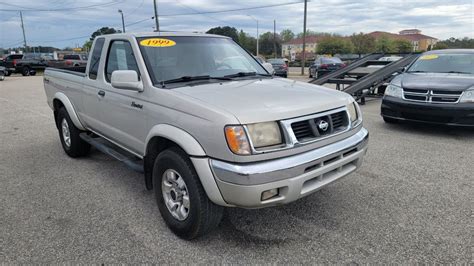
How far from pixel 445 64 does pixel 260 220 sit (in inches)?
248

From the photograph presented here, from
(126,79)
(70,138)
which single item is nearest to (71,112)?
(70,138)

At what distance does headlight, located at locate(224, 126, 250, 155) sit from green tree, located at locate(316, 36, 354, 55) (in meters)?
92.0

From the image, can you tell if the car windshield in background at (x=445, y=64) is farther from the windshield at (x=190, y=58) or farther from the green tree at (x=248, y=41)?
the green tree at (x=248, y=41)

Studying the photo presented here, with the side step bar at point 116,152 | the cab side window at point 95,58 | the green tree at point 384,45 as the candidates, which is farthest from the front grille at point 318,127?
the green tree at point 384,45

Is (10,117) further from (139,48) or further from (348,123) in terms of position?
(348,123)

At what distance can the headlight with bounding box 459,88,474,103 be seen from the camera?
593 centimetres

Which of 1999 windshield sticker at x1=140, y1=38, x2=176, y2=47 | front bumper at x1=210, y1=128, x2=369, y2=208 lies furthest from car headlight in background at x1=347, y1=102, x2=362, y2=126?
1999 windshield sticker at x1=140, y1=38, x2=176, y2=47

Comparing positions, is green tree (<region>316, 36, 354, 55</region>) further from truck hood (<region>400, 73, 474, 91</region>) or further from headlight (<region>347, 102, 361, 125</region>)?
headlight (<region>347, 102, 361, 125</region>)

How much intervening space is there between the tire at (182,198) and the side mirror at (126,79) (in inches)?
28.9

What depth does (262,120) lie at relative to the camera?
252 cm

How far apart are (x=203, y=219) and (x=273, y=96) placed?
3.89ft

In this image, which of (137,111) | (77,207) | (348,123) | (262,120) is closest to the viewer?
(262,120)

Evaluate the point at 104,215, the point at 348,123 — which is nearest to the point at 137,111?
the point at 104,215

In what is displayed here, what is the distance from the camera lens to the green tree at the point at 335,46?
3533 inches
